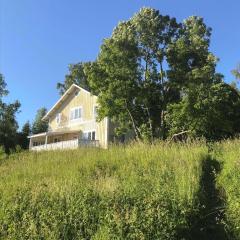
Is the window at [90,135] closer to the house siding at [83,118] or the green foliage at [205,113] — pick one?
the house siding at [83,118]

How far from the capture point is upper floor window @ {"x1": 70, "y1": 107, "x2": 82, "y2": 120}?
51000 millimetres

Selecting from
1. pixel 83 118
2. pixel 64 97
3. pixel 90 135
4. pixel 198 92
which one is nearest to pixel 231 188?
pixel 198 92

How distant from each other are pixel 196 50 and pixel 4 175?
2544 cm

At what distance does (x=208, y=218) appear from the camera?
403 inches

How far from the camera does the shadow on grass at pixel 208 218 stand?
31.2 ft

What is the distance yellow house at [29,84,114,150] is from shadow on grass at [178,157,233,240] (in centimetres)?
3356

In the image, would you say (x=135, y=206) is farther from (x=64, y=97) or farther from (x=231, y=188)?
(x=64, y=97)

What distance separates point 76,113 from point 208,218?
4204 centimetres

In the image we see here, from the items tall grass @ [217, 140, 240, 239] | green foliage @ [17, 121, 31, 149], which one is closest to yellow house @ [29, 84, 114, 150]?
green foliage @ [17, 121, 31, 149]

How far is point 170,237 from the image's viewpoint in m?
8.52

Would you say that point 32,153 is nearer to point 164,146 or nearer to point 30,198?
point 164,146

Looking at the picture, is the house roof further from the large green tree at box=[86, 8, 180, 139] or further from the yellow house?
the large green tree at box=[86, 8, 180, 139]

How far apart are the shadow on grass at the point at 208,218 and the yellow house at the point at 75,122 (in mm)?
33564

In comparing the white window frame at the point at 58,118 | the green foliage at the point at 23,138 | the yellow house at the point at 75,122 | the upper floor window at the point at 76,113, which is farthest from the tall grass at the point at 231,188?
the green foliage at the point at 23,138
